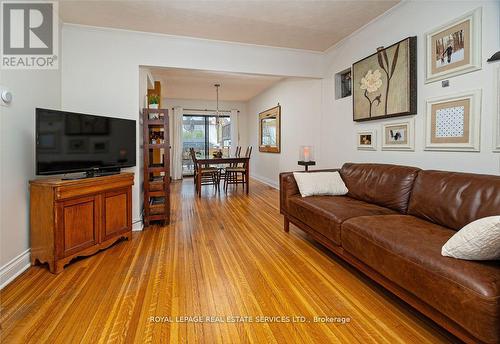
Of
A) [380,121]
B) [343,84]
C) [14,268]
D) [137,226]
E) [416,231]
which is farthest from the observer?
[343,84]

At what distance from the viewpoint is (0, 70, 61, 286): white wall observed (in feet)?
6.70

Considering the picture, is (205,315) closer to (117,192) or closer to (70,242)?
(70,242)

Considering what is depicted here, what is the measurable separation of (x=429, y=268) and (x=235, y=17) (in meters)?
3.03

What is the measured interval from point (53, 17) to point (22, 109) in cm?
124

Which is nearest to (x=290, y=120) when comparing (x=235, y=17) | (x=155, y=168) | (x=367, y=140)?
(x=367, y=140)

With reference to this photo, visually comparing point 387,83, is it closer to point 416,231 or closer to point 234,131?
point 416,231

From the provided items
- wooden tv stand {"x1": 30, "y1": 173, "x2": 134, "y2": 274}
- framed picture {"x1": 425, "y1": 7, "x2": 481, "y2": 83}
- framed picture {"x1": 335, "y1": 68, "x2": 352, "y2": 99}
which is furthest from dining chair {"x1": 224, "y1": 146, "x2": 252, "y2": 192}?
framed picture {"x1": 425, "y1": 7, "x2": 481, "y2": 83}

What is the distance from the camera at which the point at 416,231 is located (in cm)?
172

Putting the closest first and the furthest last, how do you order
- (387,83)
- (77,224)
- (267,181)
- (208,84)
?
(77,224), (387,83), (208,84), (267,181)

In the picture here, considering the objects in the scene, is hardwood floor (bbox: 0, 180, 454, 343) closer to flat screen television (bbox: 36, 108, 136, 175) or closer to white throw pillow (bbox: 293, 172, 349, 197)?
white throw pillow (bbox: 293, 172, 349, 197)

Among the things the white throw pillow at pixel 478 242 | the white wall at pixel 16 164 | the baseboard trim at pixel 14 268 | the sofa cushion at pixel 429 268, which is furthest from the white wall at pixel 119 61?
the white throw pillow at pixel 478 242

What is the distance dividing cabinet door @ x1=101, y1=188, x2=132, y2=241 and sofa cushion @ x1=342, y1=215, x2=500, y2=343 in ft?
7.57

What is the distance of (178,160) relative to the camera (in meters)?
8.20

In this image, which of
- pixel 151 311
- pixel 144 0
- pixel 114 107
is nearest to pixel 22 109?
pixel 114 107
